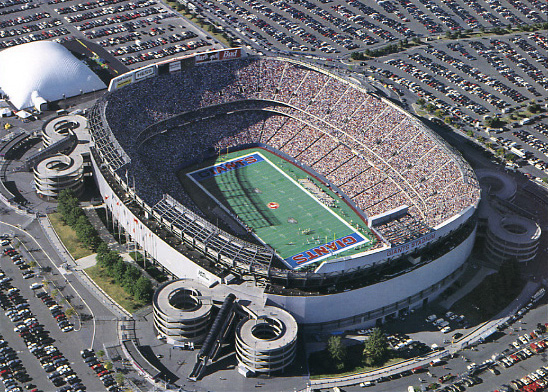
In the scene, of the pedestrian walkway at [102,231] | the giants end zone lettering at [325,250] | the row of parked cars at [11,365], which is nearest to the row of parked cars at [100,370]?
the row of parked cars at [11,365]

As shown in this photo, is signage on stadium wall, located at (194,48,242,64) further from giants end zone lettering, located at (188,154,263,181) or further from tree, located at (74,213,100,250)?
tree, located at (74,213,100,250)

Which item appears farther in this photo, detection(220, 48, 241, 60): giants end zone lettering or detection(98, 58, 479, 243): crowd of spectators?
detection(220, 48, 241, 60): giants end zone lettering

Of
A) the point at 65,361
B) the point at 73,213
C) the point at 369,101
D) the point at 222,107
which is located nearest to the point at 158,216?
the point at 73,213

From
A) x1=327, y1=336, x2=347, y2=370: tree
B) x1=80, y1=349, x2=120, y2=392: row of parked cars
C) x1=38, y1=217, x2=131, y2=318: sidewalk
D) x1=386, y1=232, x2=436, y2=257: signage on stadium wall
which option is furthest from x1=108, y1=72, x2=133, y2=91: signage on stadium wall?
x1=327, y1=336, x2=347, y2=370: tree

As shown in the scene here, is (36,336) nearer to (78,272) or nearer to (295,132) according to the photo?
(78,272)

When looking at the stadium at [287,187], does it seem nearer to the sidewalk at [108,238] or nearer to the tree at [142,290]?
the sidewalk at [108,238]

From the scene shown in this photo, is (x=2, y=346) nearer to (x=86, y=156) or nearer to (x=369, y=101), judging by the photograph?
(x=86, y=156)
